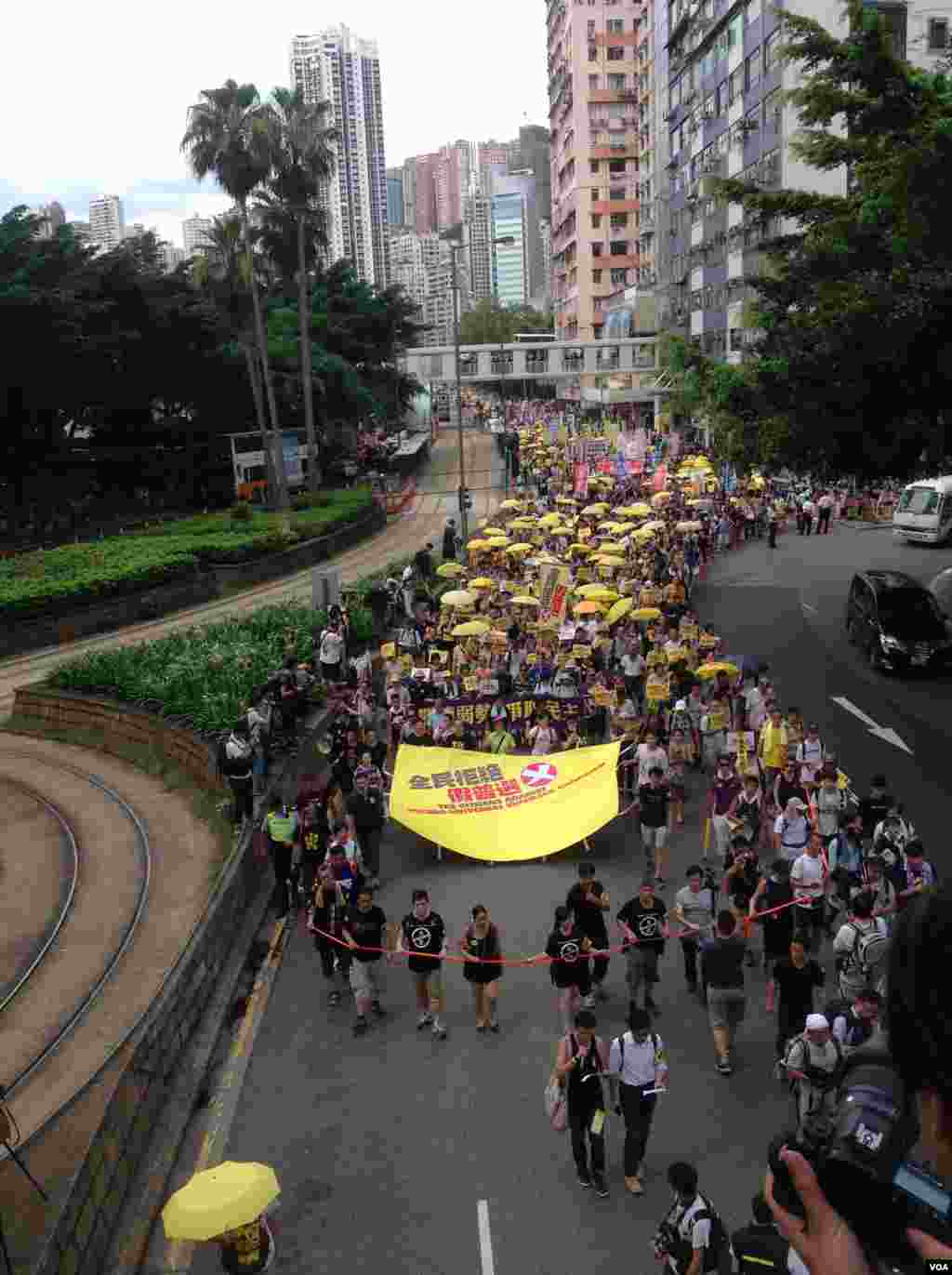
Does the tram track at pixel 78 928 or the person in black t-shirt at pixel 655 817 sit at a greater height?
the person in black t-shirt at pixel 655 817

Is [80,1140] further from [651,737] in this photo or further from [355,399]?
[355,399]

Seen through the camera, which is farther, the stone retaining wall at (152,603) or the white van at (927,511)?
the white van at (927,511)

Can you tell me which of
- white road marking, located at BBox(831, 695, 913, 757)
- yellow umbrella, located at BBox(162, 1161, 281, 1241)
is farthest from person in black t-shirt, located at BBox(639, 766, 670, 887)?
yellow umbrella, located at BBox(162, 1161, 281, 1241)

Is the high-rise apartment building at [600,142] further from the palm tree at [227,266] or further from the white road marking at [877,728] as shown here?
the white road marking at [877,728]

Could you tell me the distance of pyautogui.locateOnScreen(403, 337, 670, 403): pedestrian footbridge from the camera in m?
81.4

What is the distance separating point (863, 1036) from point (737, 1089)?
5.00 feet

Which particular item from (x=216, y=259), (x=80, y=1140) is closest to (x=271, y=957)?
(x=80, y=1140)

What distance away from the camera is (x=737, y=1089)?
30.8 ft

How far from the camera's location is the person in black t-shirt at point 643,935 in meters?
10.2

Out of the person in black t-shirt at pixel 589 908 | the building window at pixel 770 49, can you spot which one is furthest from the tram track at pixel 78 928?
the building window at pixel 770 49

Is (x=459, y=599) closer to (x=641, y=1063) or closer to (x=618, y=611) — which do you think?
(x=618, y=611)

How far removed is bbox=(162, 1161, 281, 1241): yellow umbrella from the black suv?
1830 centimetres

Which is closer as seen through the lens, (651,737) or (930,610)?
(651,737)

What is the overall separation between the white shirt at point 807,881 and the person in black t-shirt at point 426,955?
11.2 feet
